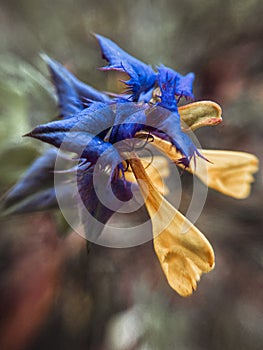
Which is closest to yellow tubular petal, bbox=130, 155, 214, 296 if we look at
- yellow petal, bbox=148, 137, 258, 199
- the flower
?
the flower

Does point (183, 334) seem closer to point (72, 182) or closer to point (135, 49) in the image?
point (72, 182)

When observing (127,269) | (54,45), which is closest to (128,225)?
(127,269)

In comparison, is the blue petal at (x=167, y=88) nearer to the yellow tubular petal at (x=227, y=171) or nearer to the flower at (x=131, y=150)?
the flower at (x=131, y=150)

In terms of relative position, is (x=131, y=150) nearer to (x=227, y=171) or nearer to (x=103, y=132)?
(x=103, y=132)

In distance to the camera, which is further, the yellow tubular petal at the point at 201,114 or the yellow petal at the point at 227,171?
the yellow petal at the point at 227,171

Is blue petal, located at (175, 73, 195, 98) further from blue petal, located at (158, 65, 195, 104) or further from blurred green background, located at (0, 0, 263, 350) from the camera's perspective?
blurred green background, located at (0, 0, 263, 350)

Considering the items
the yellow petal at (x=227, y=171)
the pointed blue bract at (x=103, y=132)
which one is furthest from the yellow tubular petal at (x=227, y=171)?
the pointed blue bract at (x=103, y=132)

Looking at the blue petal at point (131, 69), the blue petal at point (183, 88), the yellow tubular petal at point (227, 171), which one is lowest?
the yellow tubular petal at point (227, 171)
